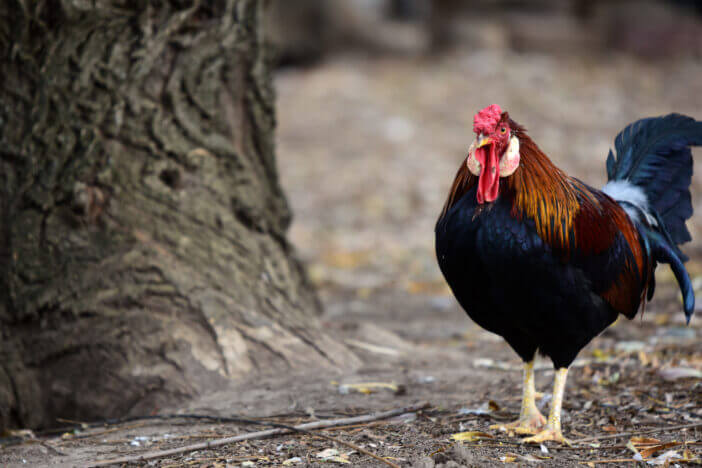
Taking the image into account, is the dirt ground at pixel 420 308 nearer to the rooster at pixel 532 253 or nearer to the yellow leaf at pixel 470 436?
the yellow leaf at pixel 470 436

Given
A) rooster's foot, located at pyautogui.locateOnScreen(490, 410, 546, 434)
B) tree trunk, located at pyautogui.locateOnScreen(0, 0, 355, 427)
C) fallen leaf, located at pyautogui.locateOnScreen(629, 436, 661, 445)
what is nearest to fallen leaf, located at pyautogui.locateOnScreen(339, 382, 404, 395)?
tree trunk, located at pyautogui.locateOnScreen(0, 0, 355, 427)

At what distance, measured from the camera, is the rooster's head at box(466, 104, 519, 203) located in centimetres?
265

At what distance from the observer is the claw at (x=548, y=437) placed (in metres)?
2.75

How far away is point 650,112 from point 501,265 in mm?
8763

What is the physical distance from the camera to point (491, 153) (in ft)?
8.79

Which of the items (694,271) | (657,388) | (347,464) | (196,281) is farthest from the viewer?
(694,271)

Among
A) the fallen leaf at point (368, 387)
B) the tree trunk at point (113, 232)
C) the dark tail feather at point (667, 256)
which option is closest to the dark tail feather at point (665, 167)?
the dark tail feather at point (667, 256)

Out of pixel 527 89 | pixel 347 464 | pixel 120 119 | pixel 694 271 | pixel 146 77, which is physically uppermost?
pixel 527 89

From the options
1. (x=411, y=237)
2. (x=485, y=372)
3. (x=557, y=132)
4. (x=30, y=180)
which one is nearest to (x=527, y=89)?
(x=557, y=132)

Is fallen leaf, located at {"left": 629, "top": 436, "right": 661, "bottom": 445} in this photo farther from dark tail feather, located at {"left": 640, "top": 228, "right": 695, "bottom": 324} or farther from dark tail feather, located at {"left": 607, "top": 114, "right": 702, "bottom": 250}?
dark tail feather, located at {"left": 607, "top": 114, "right": 702, "bottom": 250}

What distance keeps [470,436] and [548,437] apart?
31cm

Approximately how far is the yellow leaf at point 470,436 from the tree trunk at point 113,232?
1.01 meters

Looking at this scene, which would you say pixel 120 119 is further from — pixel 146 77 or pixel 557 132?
pixel 557 132

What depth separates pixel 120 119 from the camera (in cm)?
346
